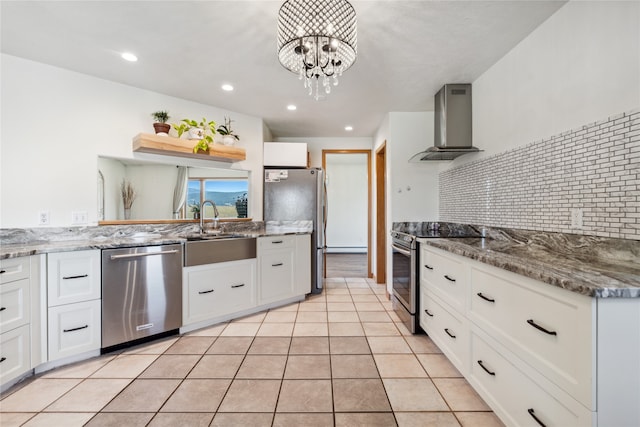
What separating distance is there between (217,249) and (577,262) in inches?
98.2

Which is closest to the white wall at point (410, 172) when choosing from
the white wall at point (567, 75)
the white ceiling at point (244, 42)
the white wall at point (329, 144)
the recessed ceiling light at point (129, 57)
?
the white ceiling at point (244, 42)

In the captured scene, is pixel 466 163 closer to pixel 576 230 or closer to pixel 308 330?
pixel 576 230

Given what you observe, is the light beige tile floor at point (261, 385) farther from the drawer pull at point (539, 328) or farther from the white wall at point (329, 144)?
the white wall at point (329, 144)

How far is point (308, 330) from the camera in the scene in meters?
2.38

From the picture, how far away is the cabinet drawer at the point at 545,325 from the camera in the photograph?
33.1 inches

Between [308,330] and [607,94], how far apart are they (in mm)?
2499

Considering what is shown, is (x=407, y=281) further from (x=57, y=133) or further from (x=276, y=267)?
(x=57, y=133)

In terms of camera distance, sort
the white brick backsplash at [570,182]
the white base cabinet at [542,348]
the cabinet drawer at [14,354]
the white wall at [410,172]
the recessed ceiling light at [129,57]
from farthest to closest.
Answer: the white wall at [410,172], the recessed ceiling light at [129,57], the cabinet drawer at [14,354], the white brick backsplash at [570,182], the white base cabinet at [542,348]

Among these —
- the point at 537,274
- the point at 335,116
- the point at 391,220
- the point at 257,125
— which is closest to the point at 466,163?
the point at 391,220

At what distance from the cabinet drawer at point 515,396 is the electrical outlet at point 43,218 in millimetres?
3232

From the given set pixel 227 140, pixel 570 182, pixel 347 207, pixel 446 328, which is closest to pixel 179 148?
pixel 227 140

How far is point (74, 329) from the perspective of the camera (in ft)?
5.99

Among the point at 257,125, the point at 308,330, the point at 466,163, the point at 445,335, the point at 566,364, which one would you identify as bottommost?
the point at 308,330

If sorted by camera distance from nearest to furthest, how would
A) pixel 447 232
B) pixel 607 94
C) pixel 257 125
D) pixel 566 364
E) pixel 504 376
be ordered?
1. pixel 566 364
2. pixel 504 376
3. pixel 607 94
4. pixel 447 232
5. pixel 257 125
